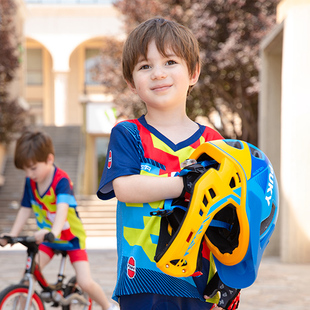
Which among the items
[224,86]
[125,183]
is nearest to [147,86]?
[125,183]

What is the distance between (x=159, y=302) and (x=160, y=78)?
0.68 metres

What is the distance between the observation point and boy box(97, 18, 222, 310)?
164cm

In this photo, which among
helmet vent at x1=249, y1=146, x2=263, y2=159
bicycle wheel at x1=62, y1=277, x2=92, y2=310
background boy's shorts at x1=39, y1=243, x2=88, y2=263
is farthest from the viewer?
bicycle wheel at x1=62, y1=277, x2=92, y2=310

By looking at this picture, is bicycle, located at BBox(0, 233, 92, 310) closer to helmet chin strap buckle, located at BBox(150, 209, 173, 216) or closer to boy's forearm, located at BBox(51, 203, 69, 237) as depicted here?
boy's forearm, located at BBox(51, 203, 69, 237)

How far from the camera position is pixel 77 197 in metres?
14.5

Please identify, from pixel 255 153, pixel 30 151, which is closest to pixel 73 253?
pixel 30 151

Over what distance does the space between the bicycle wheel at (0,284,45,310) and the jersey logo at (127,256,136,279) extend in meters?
1.57

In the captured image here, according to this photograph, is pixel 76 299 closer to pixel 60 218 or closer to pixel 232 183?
pixel 60 218

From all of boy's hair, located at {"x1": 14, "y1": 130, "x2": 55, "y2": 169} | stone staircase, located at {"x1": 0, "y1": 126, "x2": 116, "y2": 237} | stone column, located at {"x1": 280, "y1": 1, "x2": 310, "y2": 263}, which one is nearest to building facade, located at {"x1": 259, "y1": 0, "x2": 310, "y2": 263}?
stone column, located at {"x1": 280, "y1": 1, "x2": 310, "y2": 263}

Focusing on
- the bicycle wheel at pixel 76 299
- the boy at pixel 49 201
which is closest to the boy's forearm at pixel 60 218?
the boy at pixel 49 201

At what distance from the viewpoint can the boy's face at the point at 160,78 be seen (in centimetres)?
172

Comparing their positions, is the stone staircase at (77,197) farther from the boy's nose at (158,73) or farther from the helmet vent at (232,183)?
the helmet vent at (232,183)

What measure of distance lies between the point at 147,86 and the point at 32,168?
5.53 feet

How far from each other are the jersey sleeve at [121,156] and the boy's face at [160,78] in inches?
4.5
